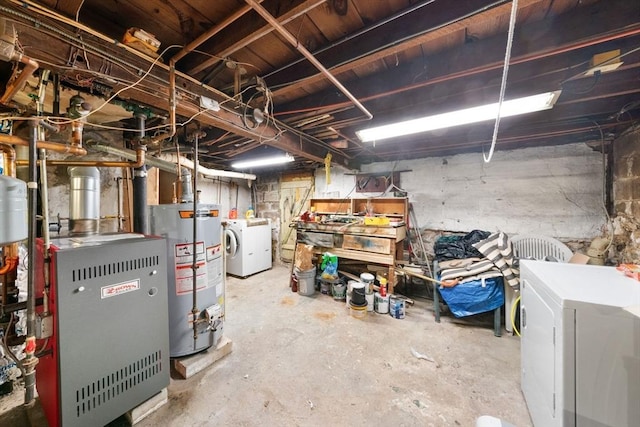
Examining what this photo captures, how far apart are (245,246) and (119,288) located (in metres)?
2.89

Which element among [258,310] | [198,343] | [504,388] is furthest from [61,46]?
[504,388]

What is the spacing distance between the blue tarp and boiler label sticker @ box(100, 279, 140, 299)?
2841 mm

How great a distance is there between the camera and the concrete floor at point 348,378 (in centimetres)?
145

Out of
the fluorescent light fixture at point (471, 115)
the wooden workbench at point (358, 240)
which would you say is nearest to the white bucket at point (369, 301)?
the wooden workbench at point (358, 240)

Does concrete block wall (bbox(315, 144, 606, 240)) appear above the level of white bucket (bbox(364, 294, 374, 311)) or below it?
above

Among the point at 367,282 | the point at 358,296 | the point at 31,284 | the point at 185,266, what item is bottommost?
the point at 358,296

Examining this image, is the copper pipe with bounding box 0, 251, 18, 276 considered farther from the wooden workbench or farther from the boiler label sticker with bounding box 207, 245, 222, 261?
the wooden workbench

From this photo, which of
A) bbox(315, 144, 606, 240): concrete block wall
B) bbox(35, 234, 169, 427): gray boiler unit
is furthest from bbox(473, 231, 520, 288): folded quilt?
bbox(35, 234, 169, 427): gray boiler unit

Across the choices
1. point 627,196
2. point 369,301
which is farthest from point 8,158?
point 627,196

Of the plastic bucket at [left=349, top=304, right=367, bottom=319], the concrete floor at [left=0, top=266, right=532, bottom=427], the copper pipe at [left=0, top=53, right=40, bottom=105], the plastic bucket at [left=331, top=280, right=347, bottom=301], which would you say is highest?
the copper pipe at [left=0, top=53, right=40, bottom=105]

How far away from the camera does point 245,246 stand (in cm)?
414

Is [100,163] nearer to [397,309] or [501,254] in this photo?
[397,309]

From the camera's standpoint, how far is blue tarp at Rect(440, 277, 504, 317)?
2408mm

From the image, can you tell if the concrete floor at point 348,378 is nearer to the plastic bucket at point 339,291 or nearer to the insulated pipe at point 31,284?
the plastic bucket at point 339,291
